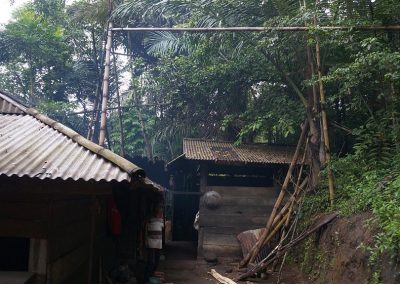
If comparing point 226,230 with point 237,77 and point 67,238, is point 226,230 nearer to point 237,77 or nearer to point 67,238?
point 237,77

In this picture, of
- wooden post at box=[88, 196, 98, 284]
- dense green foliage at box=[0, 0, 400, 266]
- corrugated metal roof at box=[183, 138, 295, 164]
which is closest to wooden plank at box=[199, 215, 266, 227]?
corrugated metal roof at box=[183, 138, 295, 164]

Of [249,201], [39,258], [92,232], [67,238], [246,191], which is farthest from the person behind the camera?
[246,191]

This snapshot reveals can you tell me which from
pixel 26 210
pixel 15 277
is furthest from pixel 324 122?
pixel 15 277

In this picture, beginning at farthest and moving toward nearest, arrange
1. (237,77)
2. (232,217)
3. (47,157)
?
(237,77) < (232,217) < (47,157)

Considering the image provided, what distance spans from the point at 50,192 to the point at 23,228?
0.86 m

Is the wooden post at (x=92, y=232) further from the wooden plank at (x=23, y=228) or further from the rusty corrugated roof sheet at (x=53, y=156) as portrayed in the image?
the wooden plank at (x=23, y=228)

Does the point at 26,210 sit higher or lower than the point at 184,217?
higher

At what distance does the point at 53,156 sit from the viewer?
191 inches

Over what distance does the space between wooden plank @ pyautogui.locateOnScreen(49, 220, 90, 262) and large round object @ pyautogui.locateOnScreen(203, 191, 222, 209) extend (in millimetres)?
5788

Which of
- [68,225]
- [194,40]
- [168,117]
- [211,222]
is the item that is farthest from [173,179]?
[68,225]

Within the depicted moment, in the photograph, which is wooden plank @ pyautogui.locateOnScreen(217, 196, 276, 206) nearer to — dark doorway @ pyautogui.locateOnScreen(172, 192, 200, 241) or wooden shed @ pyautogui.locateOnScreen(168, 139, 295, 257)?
wooden shed @ pyautogui.locateOnScreen(168, 139, 295, 257)

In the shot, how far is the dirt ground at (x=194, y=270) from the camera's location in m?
9.38

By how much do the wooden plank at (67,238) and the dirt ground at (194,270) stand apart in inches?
147

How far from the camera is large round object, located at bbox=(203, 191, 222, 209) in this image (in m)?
12.3
